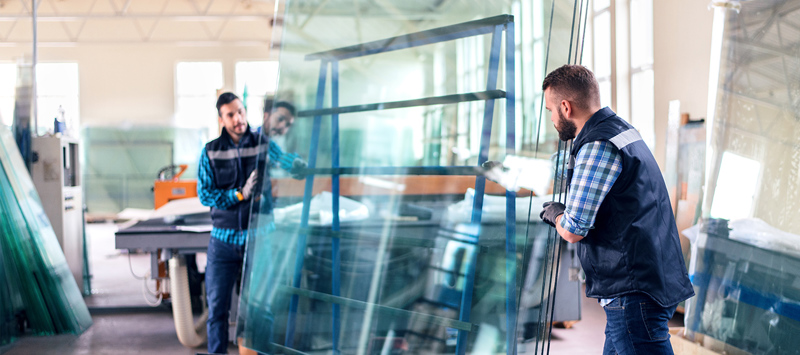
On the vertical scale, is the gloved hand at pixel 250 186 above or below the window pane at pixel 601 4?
below

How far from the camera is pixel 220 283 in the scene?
7.77ft

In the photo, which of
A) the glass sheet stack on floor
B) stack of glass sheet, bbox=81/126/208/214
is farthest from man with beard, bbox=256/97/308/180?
stack of glass sheet, bbox=81/126/208/214

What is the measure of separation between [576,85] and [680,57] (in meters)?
3.33

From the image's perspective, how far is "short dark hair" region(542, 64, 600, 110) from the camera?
4.14ft

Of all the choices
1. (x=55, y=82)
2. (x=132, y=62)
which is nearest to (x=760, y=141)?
(x=132, y=62)

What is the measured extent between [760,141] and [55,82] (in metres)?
12.4

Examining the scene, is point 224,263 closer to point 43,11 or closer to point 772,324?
point 772,324

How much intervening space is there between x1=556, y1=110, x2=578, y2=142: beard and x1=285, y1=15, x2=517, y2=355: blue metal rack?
0.15 meters

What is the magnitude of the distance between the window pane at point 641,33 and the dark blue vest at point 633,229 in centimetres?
379

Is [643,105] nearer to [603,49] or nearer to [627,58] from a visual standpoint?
[627,58]

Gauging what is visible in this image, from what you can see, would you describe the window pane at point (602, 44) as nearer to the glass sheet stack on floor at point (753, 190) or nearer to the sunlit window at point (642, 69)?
the sunlit window at point (642, 69)

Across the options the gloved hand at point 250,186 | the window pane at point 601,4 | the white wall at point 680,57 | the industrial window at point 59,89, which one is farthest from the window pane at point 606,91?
the industrial window at point 59,89

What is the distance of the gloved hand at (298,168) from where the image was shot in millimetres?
1894

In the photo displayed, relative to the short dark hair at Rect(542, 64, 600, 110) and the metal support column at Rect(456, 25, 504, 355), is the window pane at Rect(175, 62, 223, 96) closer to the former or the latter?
the metal support column at Rect(456, 25, 504, 355)
